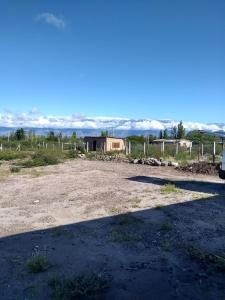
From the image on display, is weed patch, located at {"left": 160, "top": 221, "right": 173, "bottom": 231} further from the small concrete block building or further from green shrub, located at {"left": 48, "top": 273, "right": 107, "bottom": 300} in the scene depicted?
the small concrete block building

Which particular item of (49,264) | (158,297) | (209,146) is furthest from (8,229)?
(209,146)

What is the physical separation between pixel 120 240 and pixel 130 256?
2.70 feet

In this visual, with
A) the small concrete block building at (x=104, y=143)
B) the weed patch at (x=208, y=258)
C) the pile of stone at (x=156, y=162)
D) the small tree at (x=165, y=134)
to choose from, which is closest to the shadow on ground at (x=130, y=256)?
the weed patch at (x=208, y=258)

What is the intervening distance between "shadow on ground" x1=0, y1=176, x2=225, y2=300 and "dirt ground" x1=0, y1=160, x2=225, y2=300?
0.04ft

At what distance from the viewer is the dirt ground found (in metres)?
4.63

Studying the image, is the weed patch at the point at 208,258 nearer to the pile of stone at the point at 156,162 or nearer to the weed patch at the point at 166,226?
the weed patch at the point at 166,226

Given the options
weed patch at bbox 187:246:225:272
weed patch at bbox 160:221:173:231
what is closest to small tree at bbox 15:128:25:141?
weed patch at bbox 160:221:173:231

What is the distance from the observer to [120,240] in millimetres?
6496

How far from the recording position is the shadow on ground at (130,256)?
14.8 ft

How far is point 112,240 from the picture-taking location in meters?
6.50

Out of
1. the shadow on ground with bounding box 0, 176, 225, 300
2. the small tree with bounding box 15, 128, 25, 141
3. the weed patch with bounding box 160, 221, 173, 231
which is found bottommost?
the shadow on ground with bounding box 0, 176, 225, 300

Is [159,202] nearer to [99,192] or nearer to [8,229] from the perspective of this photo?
[99,192]

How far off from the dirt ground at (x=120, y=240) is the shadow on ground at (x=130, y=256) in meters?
0.01

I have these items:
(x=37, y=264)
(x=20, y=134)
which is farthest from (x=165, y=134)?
(x=37, y=264)
